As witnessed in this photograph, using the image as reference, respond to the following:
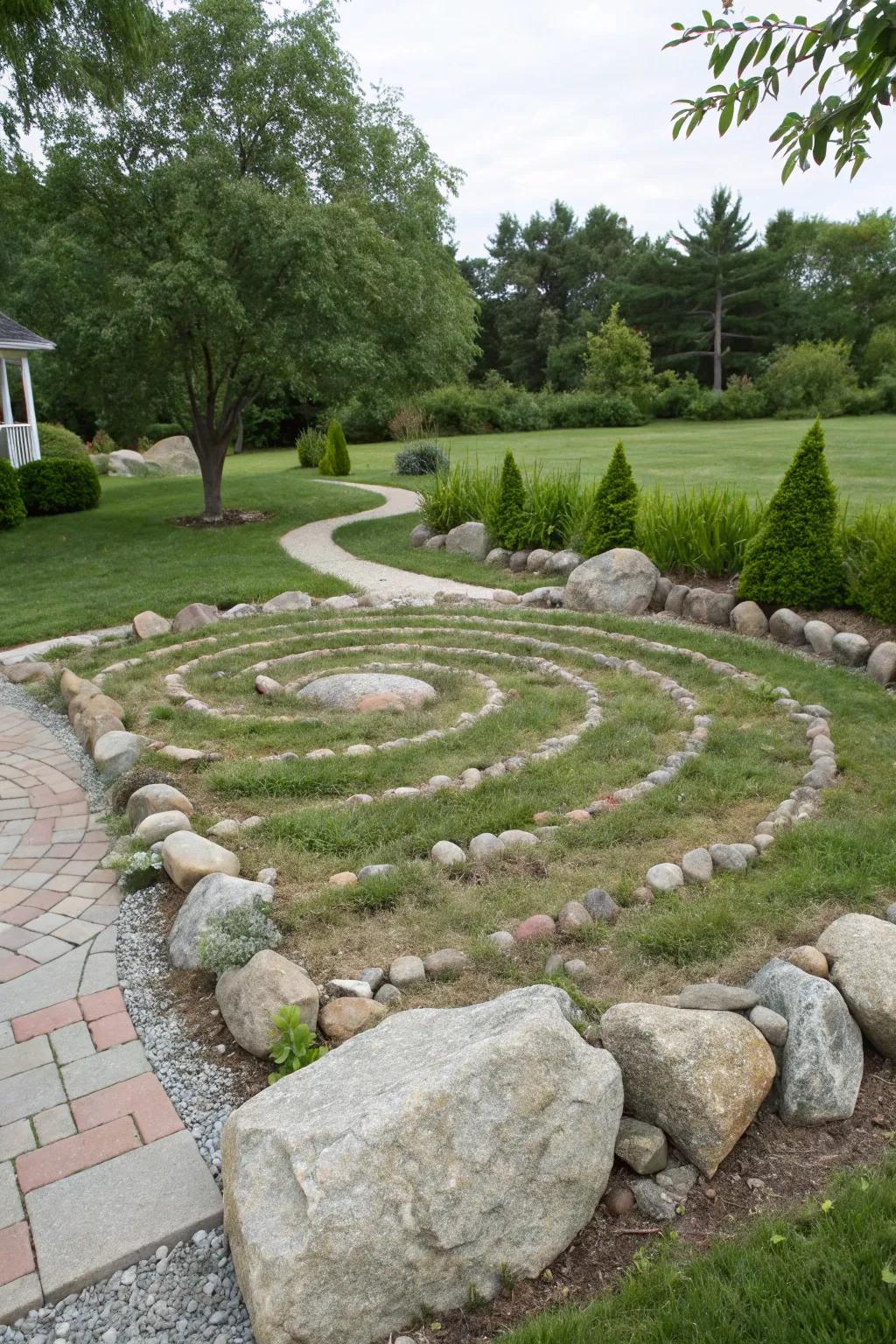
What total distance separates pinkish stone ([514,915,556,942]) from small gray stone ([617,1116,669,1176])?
1016 millimetres

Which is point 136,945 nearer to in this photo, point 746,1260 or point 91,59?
point 746,1260

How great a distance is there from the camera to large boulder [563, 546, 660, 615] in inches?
364

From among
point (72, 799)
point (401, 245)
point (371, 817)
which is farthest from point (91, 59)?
point (371, 817)

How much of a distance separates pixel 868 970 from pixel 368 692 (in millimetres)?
3979

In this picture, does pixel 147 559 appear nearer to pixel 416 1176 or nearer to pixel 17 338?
pixel 17 338

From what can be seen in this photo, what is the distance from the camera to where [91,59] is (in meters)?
12.1

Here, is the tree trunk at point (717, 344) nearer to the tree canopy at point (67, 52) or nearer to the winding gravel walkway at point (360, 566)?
the winding gravel walkway at point (360, 566)

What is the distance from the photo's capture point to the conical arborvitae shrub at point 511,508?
11.8m

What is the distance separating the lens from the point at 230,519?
16203 millimetres

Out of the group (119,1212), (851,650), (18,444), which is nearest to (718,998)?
(119,1212)

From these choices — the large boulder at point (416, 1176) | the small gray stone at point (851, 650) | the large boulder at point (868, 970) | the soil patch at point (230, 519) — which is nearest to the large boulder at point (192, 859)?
the large boulder at point (416, 1176)

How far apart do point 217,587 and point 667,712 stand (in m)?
6.10

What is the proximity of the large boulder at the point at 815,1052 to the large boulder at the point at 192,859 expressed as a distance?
2.25 meters

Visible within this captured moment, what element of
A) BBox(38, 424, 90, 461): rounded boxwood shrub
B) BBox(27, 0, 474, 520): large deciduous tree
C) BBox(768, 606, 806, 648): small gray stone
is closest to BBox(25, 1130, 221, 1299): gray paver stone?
BBox(768, 606, 806, 648): small gray stone
